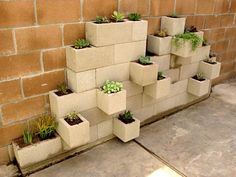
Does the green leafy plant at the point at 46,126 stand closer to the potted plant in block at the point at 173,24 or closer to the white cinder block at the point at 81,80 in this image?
the white cinder block at the point at 81,80

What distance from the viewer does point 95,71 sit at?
2.55 meters

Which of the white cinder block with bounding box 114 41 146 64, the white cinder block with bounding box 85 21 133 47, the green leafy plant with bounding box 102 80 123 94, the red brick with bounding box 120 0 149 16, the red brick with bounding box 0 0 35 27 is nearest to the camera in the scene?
the red brick with bounding box 0 0 35 27

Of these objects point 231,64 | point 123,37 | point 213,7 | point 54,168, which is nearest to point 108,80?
point 123,37

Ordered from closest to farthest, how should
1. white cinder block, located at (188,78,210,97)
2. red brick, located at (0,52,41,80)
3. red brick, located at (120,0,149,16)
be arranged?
1. red brick, located at (0,52,41,80)
2. red brick, located at (120,0,149,16)
3. white cinder block, located at (188,78,210,97)

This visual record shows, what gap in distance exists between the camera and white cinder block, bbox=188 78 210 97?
357 centimetres

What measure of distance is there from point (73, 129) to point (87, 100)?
387mm

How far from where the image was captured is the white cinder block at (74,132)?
2333mm

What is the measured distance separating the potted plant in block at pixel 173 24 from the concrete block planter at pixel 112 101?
1.12 m

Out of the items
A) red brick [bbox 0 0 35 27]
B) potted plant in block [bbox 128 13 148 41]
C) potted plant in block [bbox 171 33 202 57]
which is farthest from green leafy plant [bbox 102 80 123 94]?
potted plant in block [bbox 171 33 202 57]

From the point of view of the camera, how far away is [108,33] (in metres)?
2.49

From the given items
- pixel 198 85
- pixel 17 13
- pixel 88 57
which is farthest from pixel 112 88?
pixel 198 85

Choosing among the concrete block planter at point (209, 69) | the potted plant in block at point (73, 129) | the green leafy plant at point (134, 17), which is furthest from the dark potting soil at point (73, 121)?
the concrete block planter at point (209, 69)

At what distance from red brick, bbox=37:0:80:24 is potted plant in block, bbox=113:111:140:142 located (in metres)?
1.18

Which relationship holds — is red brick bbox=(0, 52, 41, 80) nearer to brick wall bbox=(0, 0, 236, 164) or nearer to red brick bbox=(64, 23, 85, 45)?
brick wall bbox=(0, 0, 236, 164)
